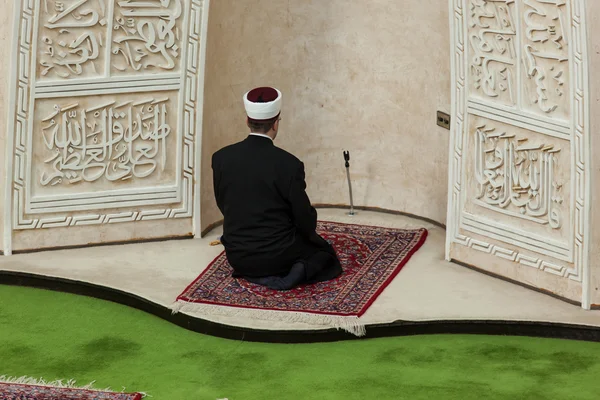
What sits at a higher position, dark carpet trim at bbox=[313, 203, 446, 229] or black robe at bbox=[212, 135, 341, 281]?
black robe at bbox=[212, 135, 341, 281]

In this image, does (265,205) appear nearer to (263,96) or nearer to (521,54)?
(263,96)

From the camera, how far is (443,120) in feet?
24.2

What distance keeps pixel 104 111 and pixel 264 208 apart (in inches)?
49.1

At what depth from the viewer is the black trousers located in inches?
253

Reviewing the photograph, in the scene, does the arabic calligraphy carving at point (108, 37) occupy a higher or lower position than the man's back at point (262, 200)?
higher

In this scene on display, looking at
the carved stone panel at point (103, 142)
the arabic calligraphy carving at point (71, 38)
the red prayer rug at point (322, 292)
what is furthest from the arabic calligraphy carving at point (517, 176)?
the arabic calligraphy carving at point (71, 38)

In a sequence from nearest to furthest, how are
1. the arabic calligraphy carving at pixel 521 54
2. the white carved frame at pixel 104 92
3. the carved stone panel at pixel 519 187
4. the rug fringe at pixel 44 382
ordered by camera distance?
the rug fringe at pixel 44 382 → the arabic calligraphy carving at pixel 521 54 → the carved stone panel at pixel 519 187 → the white carved frame at pixel 104 92

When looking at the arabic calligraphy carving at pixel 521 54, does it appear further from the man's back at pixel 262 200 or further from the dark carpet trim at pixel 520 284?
the man's back at pixel 262 200

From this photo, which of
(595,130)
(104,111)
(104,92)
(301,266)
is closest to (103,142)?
(104,111)

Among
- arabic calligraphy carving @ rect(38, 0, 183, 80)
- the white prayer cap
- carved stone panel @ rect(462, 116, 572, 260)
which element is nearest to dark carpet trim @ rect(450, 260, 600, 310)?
carved stone panel @ rect(462, 116, 572, 260)

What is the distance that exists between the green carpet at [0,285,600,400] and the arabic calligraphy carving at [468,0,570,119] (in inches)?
48.7

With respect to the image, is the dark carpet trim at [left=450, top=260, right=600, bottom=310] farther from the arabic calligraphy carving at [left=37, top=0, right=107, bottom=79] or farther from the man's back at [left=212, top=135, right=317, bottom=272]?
the arabic calligraphy carving at [left=37, top=0, right=107, bottom=79]

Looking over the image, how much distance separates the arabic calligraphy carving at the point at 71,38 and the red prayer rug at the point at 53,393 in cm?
205

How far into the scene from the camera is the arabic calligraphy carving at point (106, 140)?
696cm
